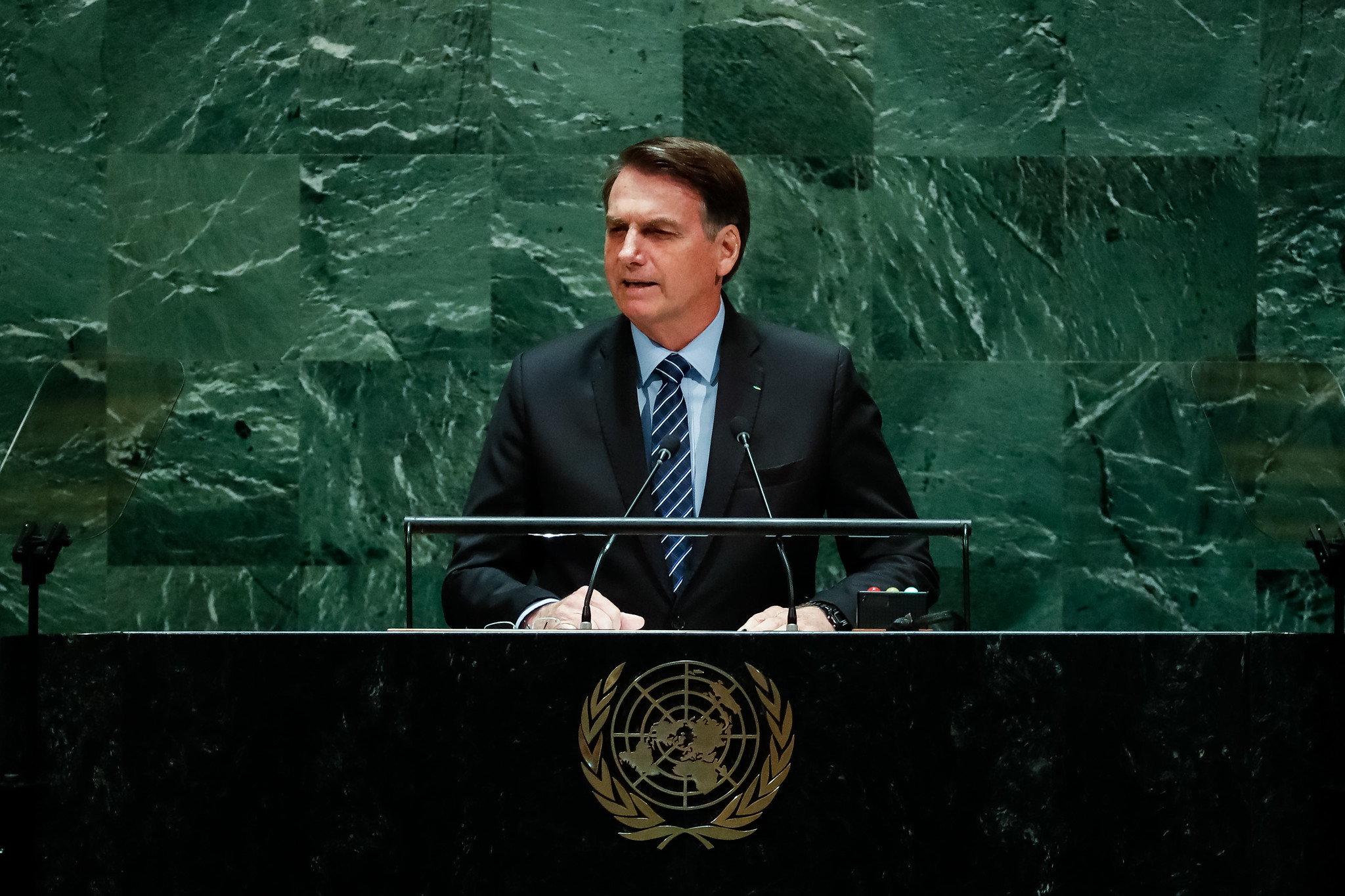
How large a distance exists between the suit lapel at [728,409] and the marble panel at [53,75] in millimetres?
2326

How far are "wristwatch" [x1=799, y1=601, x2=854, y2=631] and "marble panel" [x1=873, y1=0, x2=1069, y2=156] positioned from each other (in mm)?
2208

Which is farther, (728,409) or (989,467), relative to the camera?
(989,467)

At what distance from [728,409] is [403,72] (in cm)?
189

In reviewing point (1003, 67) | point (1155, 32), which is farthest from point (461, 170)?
point (1155, 32)

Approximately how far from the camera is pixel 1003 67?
452cm

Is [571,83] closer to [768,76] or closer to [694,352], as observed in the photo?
[768,76]

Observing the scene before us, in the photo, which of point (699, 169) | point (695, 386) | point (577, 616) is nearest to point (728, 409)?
point (695, 386)

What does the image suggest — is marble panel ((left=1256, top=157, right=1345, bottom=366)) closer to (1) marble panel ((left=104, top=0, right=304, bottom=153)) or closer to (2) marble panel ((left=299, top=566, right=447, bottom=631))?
(2) marble panel ((left=299, top=566, right=447, bottom=631))

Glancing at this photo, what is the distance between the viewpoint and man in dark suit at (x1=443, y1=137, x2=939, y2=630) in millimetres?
3170

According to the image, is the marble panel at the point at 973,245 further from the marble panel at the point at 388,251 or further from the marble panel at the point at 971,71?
the marble panel at the point at 388,251

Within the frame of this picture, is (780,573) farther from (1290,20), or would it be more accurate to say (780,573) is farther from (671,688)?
(1290,20)

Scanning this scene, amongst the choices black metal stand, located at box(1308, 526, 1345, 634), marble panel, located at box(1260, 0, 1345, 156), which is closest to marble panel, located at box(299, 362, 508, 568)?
marble panel, located at box(1260, 0, 1345, 156)

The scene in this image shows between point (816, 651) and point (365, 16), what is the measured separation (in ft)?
10.4

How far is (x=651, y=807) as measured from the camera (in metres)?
2.01
